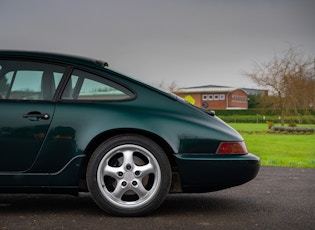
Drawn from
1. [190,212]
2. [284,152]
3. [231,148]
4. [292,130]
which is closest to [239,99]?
[292,130]

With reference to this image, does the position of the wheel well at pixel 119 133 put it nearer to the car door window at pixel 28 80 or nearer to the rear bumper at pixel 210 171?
the rear bumper at pixel 210 171

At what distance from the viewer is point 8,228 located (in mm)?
3832

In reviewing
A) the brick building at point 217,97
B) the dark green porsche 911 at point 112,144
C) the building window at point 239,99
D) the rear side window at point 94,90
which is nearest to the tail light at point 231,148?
the dark green porsche 911 at point 112,144

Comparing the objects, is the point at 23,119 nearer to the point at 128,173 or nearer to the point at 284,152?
the point at 128,173

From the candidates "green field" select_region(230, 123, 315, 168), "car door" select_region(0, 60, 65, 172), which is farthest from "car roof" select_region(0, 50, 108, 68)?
"green field" select_region(230, 123, 315, 168)

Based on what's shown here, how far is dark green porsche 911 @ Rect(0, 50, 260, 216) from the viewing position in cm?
420

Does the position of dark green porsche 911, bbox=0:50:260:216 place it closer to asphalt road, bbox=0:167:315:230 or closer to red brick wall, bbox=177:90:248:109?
asphalt road, bbox=0:167:315:230

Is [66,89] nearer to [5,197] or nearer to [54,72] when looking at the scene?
[54,72]

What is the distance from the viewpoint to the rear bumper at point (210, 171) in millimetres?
4262

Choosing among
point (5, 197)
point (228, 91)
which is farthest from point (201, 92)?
point (5, 197)

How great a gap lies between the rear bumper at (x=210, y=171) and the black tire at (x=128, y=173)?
0.55 ft

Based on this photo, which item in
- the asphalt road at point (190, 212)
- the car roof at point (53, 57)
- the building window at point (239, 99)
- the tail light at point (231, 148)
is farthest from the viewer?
the building window at point (239, 99)

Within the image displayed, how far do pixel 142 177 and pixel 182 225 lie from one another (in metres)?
0.54

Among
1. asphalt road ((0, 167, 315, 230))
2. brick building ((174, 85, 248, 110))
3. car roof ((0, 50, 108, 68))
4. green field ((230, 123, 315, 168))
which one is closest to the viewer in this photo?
asphalt road ((0, 167, 315, 230))
